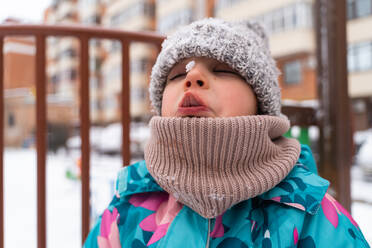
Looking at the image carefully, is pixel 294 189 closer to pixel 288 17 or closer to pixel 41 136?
pixel 41 136

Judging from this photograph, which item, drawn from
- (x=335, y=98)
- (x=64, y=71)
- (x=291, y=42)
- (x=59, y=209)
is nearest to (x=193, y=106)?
(x=335, y=98)

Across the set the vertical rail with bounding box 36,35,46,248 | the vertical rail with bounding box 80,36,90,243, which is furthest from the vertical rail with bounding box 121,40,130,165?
the vertical rail with bounding box 36,35,46,248

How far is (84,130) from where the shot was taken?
3.54 ft

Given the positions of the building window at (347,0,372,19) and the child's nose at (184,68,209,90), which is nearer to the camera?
the child's nose at (184,68,209,90)

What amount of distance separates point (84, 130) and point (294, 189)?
0.78m

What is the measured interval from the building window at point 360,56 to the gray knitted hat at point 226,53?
1073 millimetres

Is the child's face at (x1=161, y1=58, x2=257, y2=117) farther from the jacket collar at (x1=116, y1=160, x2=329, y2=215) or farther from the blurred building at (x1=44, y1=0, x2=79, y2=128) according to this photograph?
the blurred building at (x1=44, y1=0, x2=79, y2=128)

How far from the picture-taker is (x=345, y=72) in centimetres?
142


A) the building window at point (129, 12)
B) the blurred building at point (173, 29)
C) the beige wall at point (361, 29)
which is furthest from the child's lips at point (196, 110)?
the building window at point (129, 12)

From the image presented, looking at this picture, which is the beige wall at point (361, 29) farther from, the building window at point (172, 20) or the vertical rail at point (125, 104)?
the building window at point (172, 20)

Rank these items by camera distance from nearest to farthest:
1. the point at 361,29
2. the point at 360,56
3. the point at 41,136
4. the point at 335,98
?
the point at 41,136 → the point at 335,98 → the point at 361,29 → the point at 360,56

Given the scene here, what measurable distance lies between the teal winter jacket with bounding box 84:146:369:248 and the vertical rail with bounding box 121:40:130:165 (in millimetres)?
411

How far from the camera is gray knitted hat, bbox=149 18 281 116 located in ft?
2.31

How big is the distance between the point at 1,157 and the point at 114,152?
318 inches
